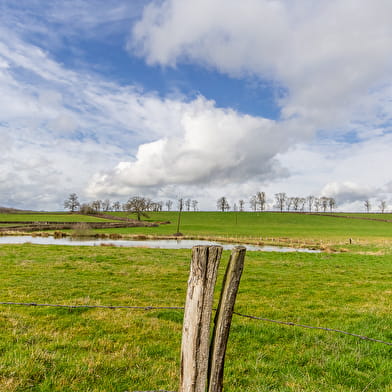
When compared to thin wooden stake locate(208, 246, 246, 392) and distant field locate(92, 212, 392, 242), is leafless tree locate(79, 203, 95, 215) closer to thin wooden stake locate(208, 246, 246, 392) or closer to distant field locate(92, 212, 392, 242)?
distant field locate(92, 212, 392, 242)

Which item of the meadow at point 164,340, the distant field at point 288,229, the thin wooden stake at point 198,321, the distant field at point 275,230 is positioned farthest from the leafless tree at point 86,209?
the thin wooden stake at point 198,321

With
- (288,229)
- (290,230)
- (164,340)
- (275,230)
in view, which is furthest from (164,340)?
(288,229)

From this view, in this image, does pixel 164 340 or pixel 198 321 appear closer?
pixel 198 321

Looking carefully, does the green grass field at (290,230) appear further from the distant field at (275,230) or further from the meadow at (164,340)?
the meadow at (164,340)

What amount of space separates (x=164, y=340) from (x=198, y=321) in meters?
4.04

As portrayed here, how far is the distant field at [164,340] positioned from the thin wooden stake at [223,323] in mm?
1826

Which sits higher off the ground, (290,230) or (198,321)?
(198,321)

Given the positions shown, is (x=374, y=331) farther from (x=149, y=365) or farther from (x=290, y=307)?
(x=149, y=365)

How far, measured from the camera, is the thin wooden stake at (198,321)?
9.41ft

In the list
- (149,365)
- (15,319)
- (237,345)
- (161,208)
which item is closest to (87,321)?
(15,319)

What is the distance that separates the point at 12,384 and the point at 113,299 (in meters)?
5.55

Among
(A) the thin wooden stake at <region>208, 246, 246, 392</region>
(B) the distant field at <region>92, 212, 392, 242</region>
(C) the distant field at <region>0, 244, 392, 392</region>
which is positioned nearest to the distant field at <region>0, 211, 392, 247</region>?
(B) the distant field at <region>92, 212, 392, 242</region>

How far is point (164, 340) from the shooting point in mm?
6371

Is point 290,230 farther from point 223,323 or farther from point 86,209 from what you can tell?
point 86,209
